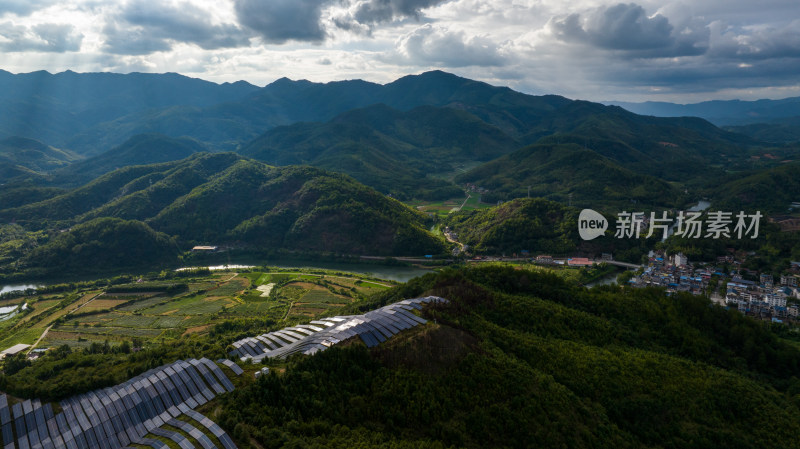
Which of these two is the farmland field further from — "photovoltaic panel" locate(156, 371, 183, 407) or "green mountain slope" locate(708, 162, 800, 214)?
"green mountain slope" locate(708, 162, 800, 214)

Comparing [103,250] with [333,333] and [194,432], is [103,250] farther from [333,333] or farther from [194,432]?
[194,432]

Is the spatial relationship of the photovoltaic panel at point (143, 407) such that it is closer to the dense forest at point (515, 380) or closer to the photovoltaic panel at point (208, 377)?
the dense forest at point (515, 380)

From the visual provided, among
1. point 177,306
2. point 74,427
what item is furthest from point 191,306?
point 74,427

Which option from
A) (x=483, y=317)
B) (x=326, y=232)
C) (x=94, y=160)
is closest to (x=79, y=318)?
(x=326, y=232)

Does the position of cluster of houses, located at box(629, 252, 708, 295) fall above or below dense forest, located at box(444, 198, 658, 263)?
below

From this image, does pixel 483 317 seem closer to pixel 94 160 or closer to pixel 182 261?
pixel 182 261

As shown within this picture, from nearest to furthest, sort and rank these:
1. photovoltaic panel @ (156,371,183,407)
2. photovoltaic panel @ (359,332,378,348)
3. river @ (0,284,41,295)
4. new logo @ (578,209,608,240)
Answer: photovoltaic panel @ (156,371,183,407)
photovoltaic panel @ (359,332,378,348)
river @ (0,284,41,295)
new logo @ (578,209,608,240)

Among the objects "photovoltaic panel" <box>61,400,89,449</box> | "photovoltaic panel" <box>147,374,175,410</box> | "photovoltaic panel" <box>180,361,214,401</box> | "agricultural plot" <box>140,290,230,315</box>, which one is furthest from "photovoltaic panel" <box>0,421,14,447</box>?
"agricultural plot" <box>140,290,230,315</box>
